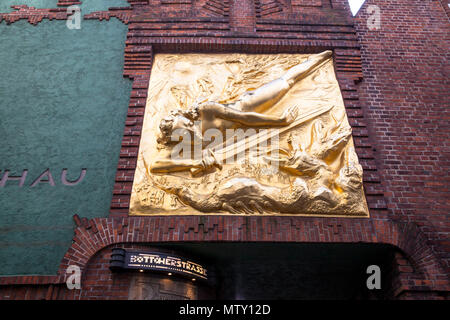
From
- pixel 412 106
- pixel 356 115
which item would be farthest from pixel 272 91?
pixel 412 106

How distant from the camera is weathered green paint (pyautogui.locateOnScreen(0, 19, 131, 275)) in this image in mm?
5363

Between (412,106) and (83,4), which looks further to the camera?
(83,4)

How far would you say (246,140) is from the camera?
617cm

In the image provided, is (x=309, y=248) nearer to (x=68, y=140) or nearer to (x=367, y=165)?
(x=367, y=165)

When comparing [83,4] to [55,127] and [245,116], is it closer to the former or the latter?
[55,127]

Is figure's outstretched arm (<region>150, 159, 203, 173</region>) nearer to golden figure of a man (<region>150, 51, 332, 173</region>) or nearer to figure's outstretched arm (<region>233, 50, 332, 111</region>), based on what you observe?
golden figure of a man (<region>150, 51, 332, 173</region>)

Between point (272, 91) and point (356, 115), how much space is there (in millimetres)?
1650

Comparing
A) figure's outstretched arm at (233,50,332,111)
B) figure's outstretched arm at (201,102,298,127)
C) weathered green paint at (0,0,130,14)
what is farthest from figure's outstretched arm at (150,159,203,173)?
weathered green paint at (0,0,130,14)

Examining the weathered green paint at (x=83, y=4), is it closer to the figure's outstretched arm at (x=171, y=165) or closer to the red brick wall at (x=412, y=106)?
the figure's outstretched arm at (x=171, y=165)

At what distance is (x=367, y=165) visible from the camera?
601cm

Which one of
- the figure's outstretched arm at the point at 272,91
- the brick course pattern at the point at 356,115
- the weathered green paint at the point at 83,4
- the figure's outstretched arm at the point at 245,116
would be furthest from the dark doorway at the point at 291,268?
the weathered green paint at the point at 83,4

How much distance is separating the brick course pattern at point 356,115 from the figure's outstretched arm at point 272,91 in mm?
650

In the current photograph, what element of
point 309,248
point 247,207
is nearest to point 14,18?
point 247,207
